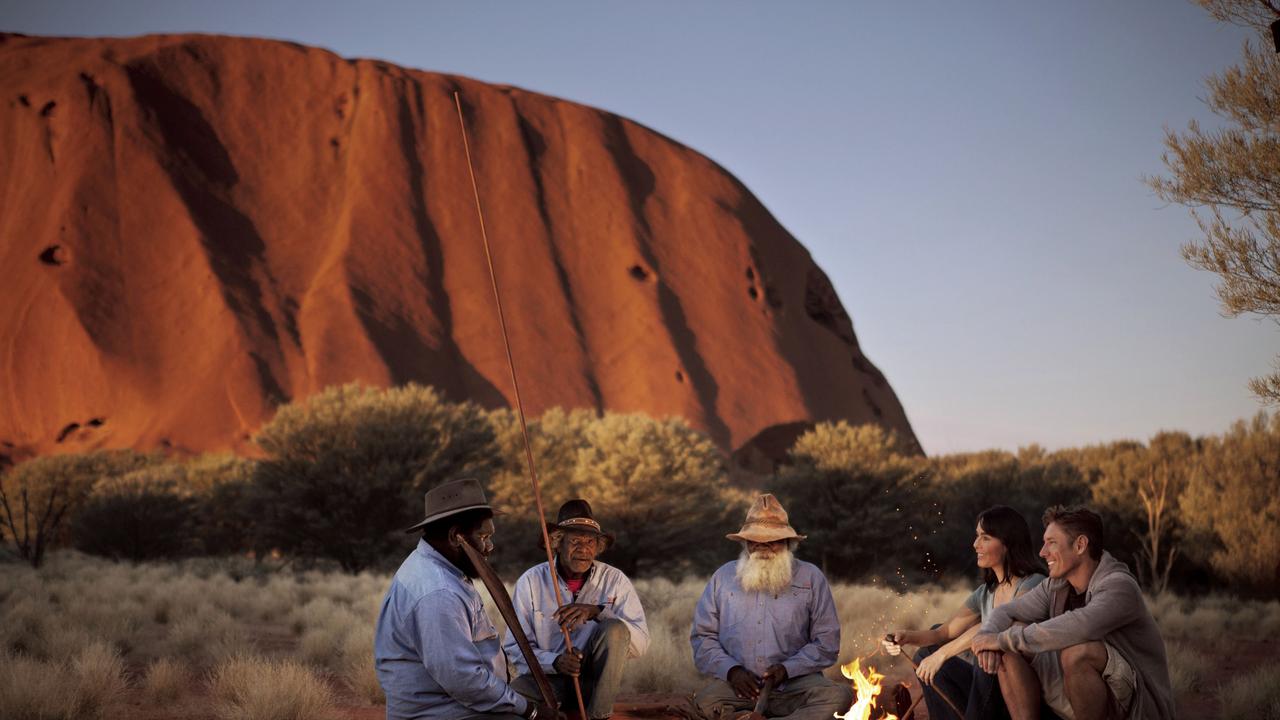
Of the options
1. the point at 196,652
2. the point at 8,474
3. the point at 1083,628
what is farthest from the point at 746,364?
the point at 1083,628

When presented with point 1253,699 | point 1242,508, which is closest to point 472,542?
point 1253,699

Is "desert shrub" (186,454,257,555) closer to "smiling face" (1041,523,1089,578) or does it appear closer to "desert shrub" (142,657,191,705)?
"desert shrub" (142,657,191,705)

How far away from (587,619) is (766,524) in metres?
1.24

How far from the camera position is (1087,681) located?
4730 mm

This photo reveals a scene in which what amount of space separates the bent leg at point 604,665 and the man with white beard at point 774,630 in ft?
1.55

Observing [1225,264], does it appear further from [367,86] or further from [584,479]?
[367,86]

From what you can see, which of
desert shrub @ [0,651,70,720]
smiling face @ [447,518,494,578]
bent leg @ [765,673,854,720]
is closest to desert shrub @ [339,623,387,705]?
desert shrub @ [0,651,70,720]

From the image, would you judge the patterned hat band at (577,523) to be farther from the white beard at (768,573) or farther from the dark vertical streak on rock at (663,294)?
the dark vertical streak on rock at (663,294)

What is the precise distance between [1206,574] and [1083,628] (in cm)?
1874

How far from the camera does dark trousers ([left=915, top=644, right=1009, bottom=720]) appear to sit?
5090mm

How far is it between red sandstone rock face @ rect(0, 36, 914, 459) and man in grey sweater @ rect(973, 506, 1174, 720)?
114 feet

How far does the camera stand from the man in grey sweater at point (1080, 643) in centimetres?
470

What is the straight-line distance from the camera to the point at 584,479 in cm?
2527

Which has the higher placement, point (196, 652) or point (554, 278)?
point (554, 278)
